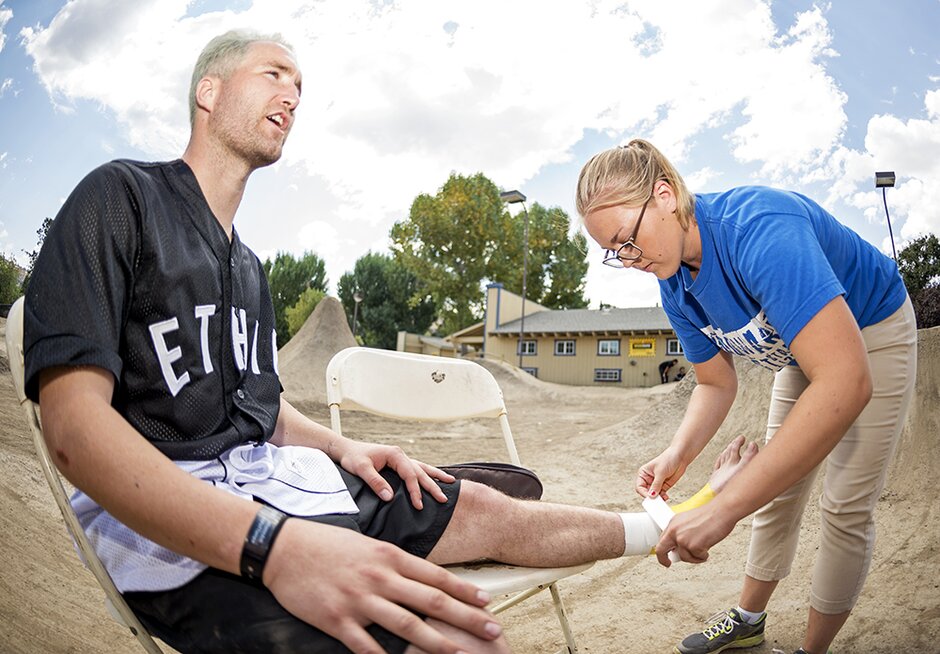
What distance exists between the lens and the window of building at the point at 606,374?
24.4 metres

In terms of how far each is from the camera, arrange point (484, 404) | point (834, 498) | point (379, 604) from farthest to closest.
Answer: point (484, 404), point (834, 498), point (379, 604)

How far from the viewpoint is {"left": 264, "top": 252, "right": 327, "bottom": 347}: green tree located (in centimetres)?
3941

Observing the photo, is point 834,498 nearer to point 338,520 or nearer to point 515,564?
point 515,564

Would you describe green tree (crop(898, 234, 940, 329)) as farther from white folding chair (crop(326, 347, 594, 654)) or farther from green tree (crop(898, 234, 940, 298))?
white folding chair (crop(326, 347, 594, 654))

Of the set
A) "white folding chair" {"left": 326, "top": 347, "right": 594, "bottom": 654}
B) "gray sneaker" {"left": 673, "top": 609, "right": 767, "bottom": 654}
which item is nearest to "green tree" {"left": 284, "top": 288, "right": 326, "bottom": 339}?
"white folding chair" {"left": 326, "top": 347, "right": 594, "bottom": 654}

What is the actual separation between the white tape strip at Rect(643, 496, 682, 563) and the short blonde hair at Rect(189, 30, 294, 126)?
5.08 feet

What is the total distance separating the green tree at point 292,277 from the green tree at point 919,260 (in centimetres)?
3326

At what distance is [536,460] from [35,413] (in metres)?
6.17

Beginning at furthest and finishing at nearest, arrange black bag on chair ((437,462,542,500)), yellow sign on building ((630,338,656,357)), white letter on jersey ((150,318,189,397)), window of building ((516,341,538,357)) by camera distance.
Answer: window of building ((516,341,538,357)) < yellow sign on building ((630,338,656,357)) < black bag on chair ((437,462,542,500)) < white letter on jersey ((150,318,189,397))

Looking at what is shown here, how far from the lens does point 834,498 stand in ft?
6.46

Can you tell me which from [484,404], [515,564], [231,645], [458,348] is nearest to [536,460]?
[484,404]

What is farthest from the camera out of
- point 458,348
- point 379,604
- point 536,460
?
point 458,348

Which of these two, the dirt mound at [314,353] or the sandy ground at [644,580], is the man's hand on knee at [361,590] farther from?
the dirt mound at [314,353]

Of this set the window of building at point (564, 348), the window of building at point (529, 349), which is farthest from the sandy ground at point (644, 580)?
the window of building at point (529, 349)
